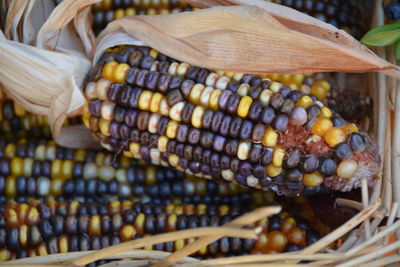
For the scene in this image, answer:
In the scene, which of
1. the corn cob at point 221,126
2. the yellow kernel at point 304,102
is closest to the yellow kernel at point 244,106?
the corn cob at point 221,126

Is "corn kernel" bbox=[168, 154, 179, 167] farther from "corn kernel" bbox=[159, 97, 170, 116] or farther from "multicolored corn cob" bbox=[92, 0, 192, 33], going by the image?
"multicolored corn cob" bbox=[92, 0, 192, 33]

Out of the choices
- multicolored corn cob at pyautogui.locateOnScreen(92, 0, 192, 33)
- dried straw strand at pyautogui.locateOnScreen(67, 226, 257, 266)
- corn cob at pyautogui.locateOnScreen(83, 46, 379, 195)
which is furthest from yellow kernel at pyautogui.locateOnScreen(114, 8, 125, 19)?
dried straw strand at pyautogui.locateOnScreen(67, 226, 257, 266)

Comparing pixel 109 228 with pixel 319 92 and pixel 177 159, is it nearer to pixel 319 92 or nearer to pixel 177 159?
pixel 177 159

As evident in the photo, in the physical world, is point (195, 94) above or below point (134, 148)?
above

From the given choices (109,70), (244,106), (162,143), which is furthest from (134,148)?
(244,106)

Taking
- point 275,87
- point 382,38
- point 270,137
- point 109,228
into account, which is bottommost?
point 109,228

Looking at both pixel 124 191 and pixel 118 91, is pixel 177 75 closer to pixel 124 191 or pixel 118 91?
pixel 118 91
